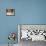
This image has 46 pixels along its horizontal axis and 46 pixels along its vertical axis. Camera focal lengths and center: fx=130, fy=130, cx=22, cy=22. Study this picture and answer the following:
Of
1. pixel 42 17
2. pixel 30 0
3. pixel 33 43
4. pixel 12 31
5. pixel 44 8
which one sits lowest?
pixel 33 43

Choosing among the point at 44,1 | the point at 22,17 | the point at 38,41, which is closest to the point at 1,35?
the point at 22,17

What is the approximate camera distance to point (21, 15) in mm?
3725

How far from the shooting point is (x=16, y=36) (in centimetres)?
367

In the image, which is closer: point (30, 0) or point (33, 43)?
point (33, 43)

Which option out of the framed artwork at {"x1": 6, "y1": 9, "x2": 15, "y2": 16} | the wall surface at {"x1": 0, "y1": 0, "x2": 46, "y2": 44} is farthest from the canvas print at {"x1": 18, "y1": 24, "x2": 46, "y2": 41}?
the framed artwork at {"x1": 6, "y1": 9, "x2": 15, "y2": 16}

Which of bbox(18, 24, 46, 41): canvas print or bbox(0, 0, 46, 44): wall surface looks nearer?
bbox(18, 24, 46, 41): canvas print

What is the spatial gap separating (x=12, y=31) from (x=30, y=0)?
103 cm

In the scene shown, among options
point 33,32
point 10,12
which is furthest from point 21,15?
point 33,32

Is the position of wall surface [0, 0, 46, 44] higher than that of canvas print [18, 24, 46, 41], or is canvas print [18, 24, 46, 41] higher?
wall surface [0, 0, 46, 44]

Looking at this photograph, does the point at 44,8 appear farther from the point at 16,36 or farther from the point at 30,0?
the point at 16,36

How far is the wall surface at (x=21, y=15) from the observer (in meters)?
3.71

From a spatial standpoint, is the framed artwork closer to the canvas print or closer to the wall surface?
the wall surface

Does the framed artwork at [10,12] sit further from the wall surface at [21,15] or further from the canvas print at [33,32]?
the canvas print at [33,32]

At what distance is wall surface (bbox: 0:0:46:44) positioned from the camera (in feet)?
12.2
